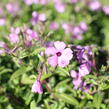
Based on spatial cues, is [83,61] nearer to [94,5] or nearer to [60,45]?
[60,45]

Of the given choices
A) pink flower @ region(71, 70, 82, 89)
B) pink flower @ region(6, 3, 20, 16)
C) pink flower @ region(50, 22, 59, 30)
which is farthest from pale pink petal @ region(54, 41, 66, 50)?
pink flower @ region(6, 3, 20, 16)

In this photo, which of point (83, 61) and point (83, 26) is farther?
point (83, 26)

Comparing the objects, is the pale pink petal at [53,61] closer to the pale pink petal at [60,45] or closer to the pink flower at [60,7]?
the pale pink petal at [60,45]

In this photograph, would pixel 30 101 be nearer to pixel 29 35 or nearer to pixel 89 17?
pixel 29 35

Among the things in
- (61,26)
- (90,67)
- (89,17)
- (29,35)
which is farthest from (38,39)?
(89,17)

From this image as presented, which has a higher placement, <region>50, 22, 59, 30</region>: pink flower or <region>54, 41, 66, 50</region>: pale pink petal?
<region>50, 22, 59, 30</region>: pink flower

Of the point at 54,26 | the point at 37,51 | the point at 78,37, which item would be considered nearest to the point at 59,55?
the point at 37,51

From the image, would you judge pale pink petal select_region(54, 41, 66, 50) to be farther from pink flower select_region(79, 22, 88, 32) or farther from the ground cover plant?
pink flower select_region(79, 22, 88, 32)

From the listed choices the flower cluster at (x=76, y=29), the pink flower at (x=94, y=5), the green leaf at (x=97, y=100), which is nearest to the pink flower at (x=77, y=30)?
the flower cluster at (x=76, y=29)
